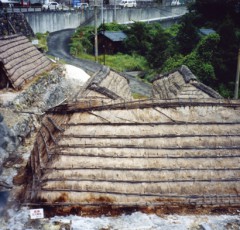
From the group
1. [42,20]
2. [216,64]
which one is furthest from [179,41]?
[42,20]

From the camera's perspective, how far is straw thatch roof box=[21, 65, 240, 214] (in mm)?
8656

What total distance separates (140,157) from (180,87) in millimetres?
6106

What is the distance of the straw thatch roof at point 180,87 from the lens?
13.5m

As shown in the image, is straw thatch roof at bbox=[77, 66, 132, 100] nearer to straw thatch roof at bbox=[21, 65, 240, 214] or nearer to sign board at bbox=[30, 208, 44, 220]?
straw thatch roof at bbox=[21, 65, 240, 214]

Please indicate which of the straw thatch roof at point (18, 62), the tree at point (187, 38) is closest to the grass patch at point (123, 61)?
the tree at point (187, 38)

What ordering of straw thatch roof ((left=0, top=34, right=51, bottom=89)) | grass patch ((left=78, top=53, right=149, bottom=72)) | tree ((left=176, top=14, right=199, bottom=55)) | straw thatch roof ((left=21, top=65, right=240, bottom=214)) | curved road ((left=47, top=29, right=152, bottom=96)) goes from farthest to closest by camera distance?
1. grass patch ((left=78, top=53, right=149, bottom=72))
2. tree ((left=176, top=14, right=199, bottom=55))
3. curved road ((left=47, top=29, right=152, bottom=96))
4. straw thatch roof ((left=0, top=34, right=51, bottom=89))
5. straw thatch roof ((left=21, top=65, right=240, bottom=214))

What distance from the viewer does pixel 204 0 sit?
39312 mm

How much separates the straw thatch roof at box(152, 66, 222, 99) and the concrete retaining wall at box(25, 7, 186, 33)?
24.2 metres

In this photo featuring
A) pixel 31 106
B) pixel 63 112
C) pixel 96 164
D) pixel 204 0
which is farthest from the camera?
pixel 204 0

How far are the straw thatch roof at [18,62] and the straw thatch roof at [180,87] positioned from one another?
23.6ft

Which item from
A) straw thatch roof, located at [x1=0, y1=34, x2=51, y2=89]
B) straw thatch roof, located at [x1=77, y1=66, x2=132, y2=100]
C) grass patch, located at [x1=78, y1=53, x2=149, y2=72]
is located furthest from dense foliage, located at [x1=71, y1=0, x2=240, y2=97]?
straw thatch roof, located at [x1=77, y1=66, x2=132, y2=100]

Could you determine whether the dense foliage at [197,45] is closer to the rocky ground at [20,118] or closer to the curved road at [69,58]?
the curved road at [69,58]

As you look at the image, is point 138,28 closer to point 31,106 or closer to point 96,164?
point 31,106

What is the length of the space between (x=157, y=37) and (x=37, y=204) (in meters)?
29.4
